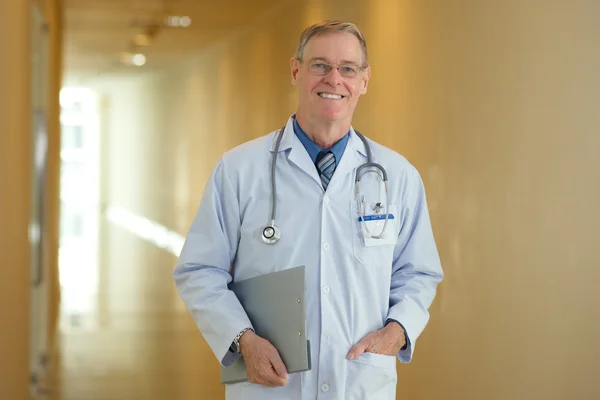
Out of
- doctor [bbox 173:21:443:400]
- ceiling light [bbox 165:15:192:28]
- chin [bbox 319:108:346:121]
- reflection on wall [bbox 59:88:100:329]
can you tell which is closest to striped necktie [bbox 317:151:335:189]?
doctor [bbox 173:21:443:400]

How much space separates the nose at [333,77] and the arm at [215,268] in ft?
1.06

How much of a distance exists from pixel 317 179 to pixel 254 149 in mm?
175

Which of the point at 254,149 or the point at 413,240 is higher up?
the point at 254,149

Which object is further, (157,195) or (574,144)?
(157,195)

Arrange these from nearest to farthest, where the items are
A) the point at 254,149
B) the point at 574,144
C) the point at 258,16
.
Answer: the point at 254,149
the point at 574,144
the point at 258,16

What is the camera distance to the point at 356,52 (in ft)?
6.95

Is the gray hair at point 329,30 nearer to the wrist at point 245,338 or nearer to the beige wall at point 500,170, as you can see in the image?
the wrist at point 245,338

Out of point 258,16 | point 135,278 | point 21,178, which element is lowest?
point 135,278

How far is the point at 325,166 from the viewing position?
219 centimetres

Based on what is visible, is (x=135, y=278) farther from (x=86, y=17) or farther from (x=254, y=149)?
(x=254, y=149)

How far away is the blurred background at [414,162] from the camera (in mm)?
3113

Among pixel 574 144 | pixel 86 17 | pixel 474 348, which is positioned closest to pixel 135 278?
pixel 86 17

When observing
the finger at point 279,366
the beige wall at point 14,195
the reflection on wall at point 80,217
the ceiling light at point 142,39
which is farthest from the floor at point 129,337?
the finger at point 279,366

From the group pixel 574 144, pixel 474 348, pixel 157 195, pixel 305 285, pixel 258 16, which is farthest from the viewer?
pixel 157 195
